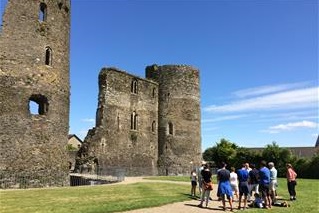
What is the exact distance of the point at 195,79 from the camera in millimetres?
49219

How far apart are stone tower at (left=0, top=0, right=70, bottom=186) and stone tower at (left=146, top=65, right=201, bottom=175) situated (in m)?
18.9

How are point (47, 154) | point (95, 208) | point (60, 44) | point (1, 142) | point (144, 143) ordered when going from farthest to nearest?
point (144, 143)
point (60, 44)
point (47, 154)
point (1, 142)
point (95, 208)

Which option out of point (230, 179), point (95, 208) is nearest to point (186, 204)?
point (230, 179)

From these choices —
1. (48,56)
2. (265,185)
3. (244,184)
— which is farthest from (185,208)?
(48,56)

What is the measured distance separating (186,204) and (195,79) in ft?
107

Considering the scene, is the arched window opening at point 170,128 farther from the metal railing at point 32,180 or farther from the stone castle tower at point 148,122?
the metal railing at point 32,180

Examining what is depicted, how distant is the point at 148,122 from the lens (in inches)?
1769

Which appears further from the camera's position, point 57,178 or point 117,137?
point 117,137

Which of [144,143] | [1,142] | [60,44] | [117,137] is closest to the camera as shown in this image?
[1,142]

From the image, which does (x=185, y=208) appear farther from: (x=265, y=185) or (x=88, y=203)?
(x=88, y=203)

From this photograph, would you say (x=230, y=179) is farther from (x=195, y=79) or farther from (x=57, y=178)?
(x=195, y=79)

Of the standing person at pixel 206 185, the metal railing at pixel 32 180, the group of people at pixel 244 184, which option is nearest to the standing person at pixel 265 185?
the group of people at pixel 244 184

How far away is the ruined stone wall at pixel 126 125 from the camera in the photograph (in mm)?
38669

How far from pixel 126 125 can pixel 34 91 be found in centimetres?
1565
